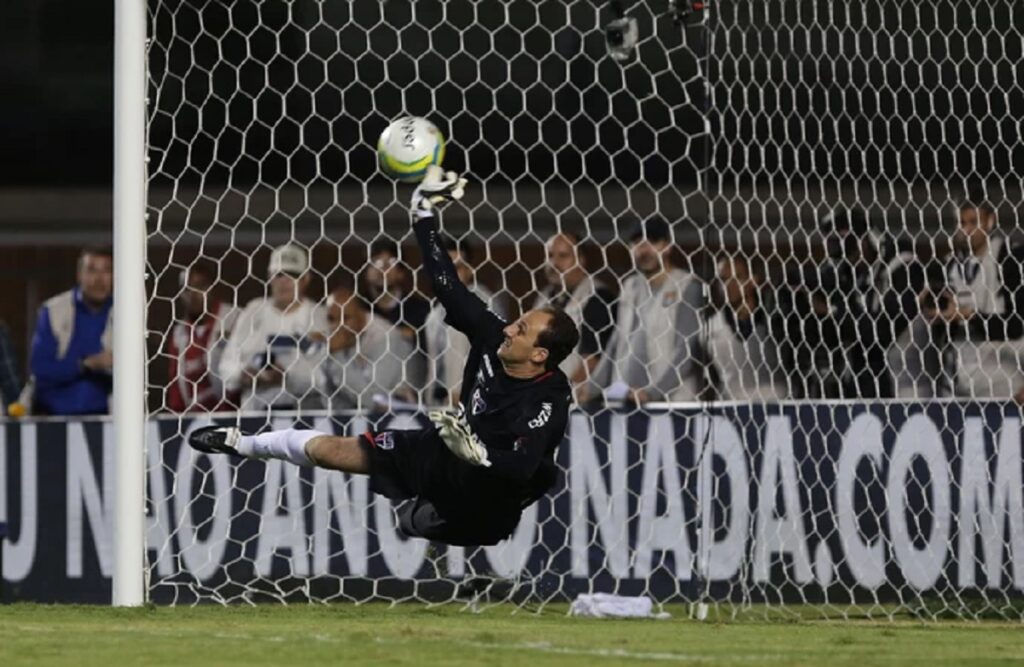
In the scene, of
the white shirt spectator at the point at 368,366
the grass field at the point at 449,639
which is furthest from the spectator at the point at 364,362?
the grass field at the point at 449,639

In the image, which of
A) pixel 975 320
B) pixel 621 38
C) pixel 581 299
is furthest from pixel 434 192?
pixel 975 320

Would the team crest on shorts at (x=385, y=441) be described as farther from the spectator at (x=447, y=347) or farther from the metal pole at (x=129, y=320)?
the spectator at (x=447, y=347)

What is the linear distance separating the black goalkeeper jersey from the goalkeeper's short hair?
0.24ft

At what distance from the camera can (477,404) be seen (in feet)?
31.4

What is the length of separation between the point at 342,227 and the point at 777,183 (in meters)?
4.31

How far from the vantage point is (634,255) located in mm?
11805

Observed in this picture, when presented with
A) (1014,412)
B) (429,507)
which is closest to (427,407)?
(429,507)

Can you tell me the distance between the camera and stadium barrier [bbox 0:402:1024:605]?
36.5 feet

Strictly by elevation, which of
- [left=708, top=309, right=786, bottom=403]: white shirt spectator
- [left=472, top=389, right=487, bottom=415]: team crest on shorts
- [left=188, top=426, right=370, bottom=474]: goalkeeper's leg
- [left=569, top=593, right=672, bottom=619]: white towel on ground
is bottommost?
[left=569, top=593, right=672, bottom=619]: white towel on ground

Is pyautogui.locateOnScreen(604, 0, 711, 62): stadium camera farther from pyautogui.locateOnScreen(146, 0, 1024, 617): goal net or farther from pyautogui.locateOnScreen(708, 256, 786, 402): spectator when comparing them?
pyautogui.locateOnScreen(708, 256, 786, 402): spectator

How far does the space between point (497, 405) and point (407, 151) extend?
1326mm

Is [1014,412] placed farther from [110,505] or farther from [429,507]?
[110,505]

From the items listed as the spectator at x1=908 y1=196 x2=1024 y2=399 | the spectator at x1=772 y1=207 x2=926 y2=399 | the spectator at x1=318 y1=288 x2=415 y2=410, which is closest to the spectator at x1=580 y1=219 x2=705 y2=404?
the spectator at x1=772 y1=207 x2=926 y2=399

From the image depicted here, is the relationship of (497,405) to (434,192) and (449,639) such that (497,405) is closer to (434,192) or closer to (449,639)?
(434,192)
